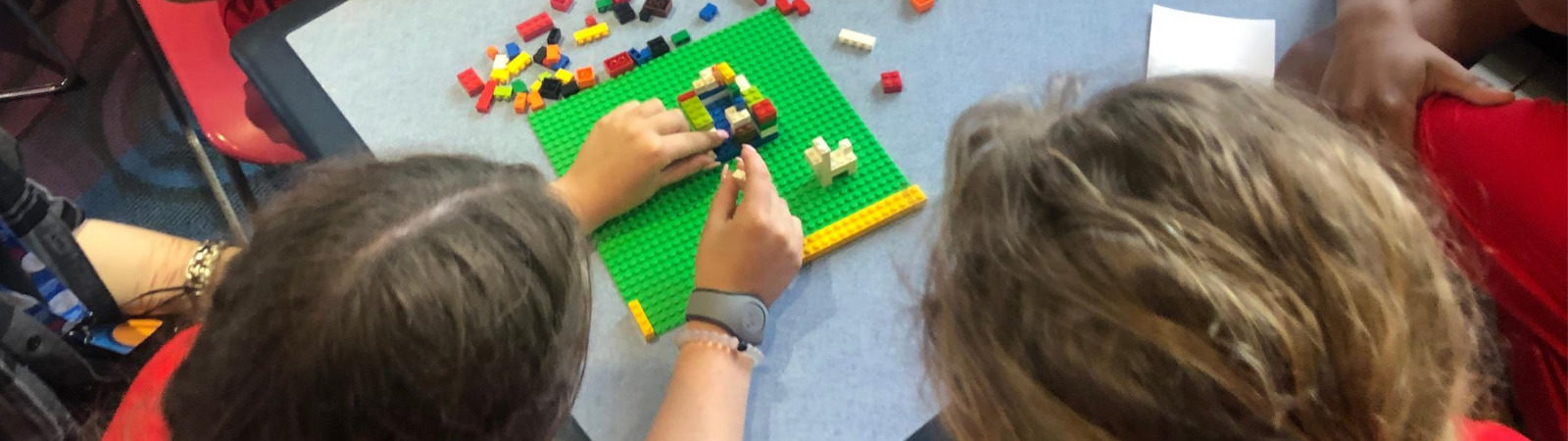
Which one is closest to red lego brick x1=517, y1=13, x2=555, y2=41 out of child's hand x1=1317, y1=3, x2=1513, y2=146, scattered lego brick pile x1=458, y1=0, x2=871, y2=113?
scattered lego brick pile x1=458, y1=0, x2=871, y2=113

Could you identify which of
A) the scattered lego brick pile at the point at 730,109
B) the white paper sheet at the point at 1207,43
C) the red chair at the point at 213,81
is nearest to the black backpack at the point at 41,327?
the red chair at the point at 213,81

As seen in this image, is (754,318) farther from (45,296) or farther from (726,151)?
(45,296)

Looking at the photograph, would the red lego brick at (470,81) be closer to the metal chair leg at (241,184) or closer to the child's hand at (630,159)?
the child's hand at (630,159)

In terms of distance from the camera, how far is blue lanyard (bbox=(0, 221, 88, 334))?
3.43 feet

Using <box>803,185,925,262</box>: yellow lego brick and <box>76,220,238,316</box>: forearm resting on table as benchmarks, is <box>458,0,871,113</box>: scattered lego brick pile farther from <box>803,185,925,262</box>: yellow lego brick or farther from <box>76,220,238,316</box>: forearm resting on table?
<box>76,220,238,316</box>: forearm resting on table

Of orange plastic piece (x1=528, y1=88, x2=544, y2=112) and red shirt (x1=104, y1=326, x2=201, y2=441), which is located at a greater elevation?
orange plastic piece (x1=528, y1=88, x2=544, y2=112)

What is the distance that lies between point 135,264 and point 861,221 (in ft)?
2.77

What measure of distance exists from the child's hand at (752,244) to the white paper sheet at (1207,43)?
406 millimetres

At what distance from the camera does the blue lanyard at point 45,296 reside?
105 centimetres

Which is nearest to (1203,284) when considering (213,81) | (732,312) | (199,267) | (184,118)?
(732,312)

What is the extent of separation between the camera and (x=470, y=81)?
1.01 meters

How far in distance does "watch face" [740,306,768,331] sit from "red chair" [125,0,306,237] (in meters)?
0.69

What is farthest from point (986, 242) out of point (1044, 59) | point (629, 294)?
point (1044, 59)

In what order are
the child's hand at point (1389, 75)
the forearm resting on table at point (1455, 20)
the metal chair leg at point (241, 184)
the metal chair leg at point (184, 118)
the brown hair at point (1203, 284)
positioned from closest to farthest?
the brown hair at point (1203, 284), the child's hand at point (1389, 75), the forearm resting on table at point (1455, 20), the metal chair leg at point (184, 118), the metal chair leg at point (241, 184)
